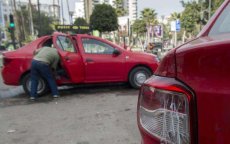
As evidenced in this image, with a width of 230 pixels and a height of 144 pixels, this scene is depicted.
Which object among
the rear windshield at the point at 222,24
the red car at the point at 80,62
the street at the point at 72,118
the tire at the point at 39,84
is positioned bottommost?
the street at the point at 72,118

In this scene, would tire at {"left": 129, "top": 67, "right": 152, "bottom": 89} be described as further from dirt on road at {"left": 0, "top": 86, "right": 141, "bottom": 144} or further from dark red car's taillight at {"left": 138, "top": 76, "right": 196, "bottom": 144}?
dark red car's taillight at {"left": 138, "top": 76, "right": 196, "bottom": 144}

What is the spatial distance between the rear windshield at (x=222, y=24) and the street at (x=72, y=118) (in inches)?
101

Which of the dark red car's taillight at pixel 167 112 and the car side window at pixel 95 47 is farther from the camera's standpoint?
the car side window at pixel 95 47

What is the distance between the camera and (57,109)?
20.6 ft

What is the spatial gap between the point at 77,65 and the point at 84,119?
244cm

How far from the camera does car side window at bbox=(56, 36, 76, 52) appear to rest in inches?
301

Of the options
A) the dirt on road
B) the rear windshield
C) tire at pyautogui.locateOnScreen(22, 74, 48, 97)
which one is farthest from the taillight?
tire at pyautogui.locateOnScreen(22, 74, 48, 97)

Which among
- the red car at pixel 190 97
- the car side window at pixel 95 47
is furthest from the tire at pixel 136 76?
the red car at pixel 190 97

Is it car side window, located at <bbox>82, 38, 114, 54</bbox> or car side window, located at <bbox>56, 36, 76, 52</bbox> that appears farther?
car side window, located at <bbox>82, 38, 114, 54</bbox>

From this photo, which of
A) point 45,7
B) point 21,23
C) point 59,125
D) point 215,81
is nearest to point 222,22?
point 215,81

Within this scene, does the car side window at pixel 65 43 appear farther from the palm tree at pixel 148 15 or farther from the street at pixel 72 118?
the palm tree at pixel 148 15

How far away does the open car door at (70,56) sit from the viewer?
7.48 m

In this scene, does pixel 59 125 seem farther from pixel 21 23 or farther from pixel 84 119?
pixel 21 23

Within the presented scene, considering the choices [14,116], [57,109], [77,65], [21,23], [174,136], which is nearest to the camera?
[174,136]
